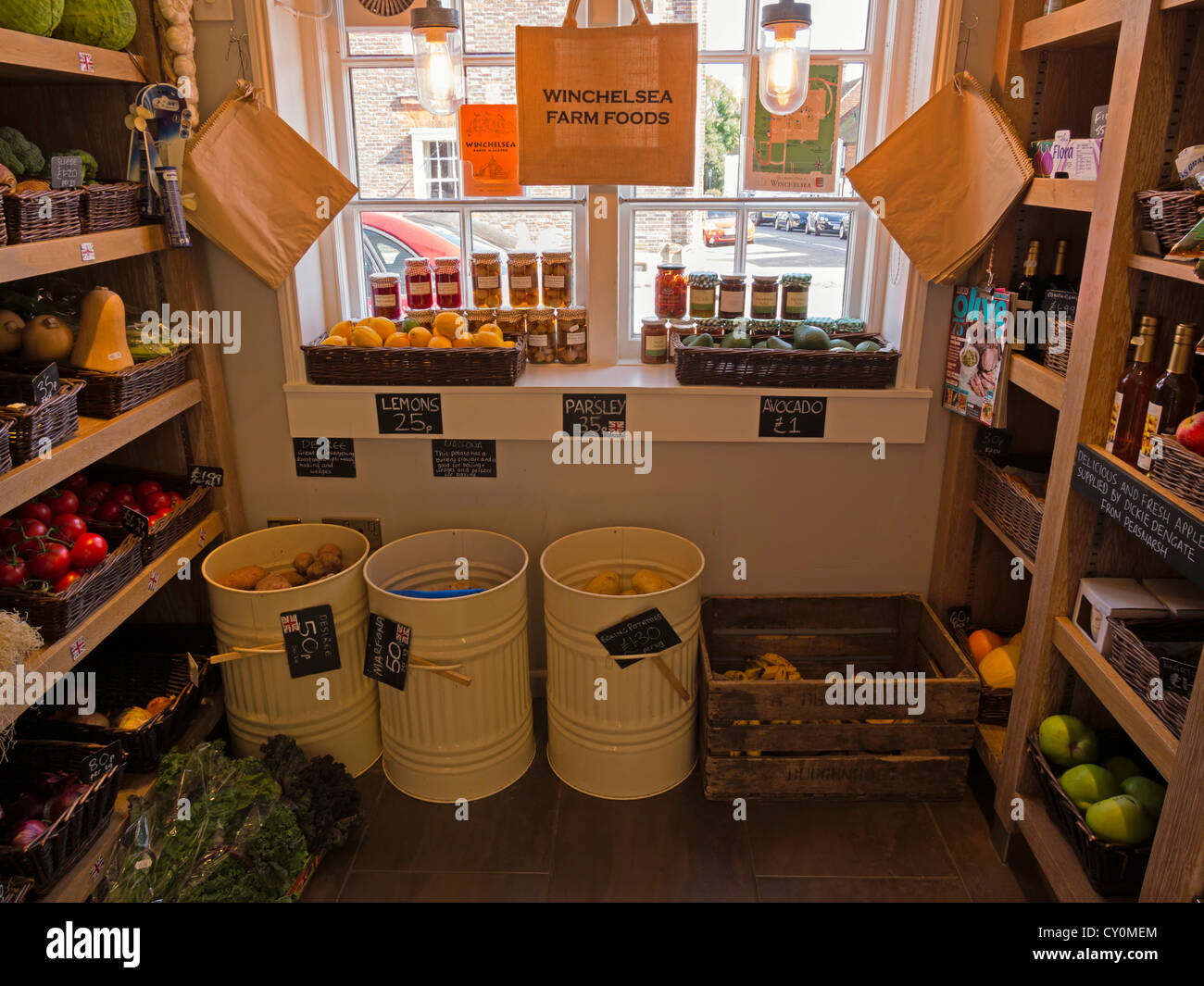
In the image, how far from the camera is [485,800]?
254cm

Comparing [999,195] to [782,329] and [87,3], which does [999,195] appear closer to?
[782,329]

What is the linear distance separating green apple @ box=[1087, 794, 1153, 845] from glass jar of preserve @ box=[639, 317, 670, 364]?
67.5 inches

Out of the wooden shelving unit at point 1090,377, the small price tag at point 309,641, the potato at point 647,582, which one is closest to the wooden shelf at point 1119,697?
the wooden shelving unit at point 1090,377

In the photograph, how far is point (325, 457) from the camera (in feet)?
9.13

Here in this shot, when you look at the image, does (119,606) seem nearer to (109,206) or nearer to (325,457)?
(325,457)

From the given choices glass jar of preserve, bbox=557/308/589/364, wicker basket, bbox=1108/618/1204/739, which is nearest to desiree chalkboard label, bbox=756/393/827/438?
glass jar of preserve, bbox=557/308/589/364

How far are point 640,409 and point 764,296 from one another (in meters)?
0.59

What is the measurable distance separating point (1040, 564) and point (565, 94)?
1746mm

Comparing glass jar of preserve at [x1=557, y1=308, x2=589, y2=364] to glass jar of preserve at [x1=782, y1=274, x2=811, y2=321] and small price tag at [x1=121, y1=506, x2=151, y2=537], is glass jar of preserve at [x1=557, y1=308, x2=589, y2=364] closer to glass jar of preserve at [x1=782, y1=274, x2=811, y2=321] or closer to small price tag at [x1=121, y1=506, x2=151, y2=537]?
glass jar of preserve at [x1=782, y1=274, x2=811, y2=321]

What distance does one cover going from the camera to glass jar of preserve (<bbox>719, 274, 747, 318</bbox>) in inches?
112

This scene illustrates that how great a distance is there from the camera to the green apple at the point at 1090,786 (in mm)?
1909

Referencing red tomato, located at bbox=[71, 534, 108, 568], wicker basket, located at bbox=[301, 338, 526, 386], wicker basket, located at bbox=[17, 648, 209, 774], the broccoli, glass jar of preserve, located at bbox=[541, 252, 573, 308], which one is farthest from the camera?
glass jar of preserve, located at bbox=[541, 252, 573, 308]
